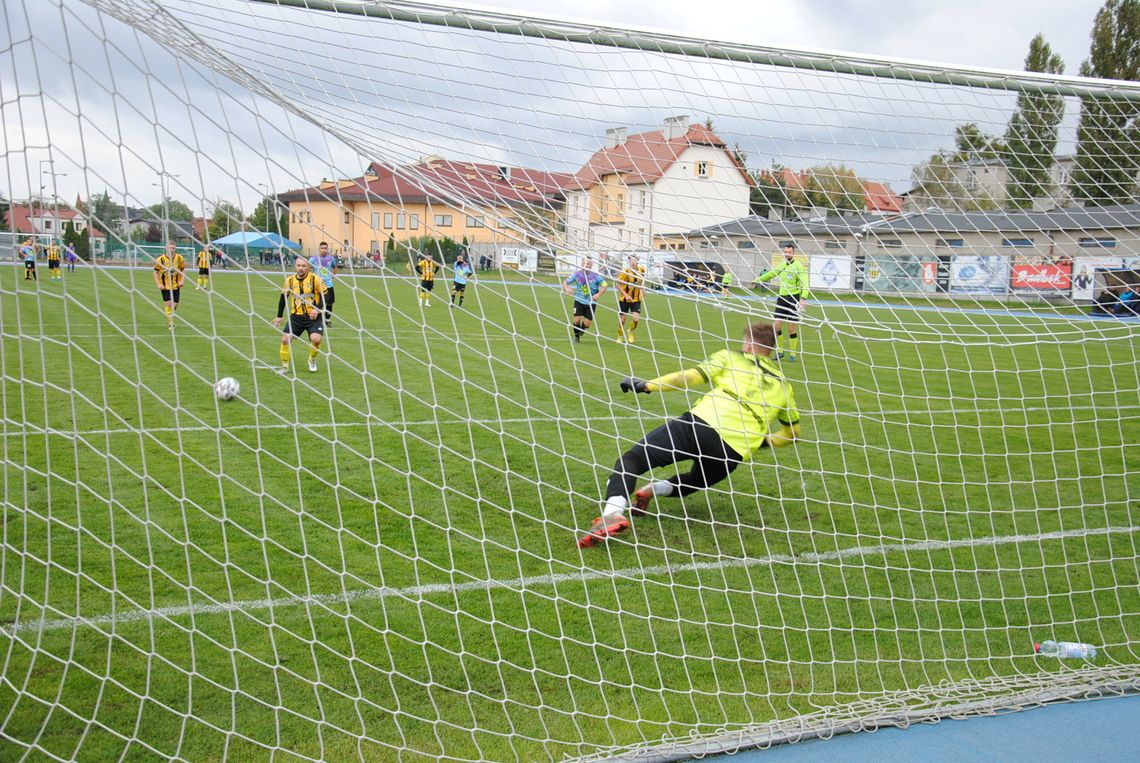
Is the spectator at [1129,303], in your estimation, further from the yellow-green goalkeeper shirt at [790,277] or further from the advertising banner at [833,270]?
the yellow-green goalkeeper shirt at [790,277]

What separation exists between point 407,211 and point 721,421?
82.0 inches

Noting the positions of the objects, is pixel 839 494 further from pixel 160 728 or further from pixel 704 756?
pixel 160 728

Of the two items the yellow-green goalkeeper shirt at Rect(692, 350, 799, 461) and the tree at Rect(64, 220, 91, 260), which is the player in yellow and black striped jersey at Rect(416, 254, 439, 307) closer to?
the tree at Rect(64, 220, 91, 260)

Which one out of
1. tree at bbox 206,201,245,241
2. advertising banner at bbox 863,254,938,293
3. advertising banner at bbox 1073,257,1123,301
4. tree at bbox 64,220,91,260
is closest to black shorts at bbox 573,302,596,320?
tree at bbox 206,201,245,241

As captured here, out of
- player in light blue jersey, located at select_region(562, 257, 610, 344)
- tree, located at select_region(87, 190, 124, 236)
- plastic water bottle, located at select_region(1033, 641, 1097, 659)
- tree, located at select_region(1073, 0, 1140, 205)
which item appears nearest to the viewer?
tree, located at select_region(87, 190, 124, 236)

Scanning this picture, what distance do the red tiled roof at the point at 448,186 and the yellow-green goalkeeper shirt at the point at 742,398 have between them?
1.30m

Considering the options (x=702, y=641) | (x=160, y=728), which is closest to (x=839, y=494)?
(x=702, y=641)

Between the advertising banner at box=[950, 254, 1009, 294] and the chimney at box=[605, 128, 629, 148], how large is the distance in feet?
6.94

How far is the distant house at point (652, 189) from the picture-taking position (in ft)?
15.9

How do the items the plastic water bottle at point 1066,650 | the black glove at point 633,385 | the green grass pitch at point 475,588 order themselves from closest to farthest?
the green grass pitch at point 475,588
the plastic water bottle at point 1066,650
the black glove at point 633,385

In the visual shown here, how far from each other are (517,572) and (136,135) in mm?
2639

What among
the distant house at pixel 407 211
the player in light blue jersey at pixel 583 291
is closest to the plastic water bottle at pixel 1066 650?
the player in light blue jersey at pixel 583 291

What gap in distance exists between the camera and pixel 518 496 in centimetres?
592

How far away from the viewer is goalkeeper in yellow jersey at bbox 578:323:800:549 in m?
4.74
